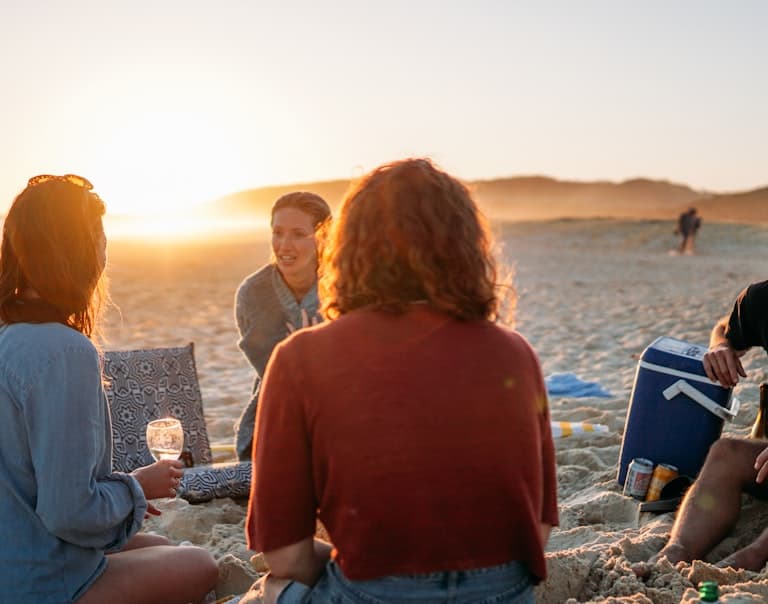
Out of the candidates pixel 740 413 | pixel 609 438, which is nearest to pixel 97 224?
pixel 609 438

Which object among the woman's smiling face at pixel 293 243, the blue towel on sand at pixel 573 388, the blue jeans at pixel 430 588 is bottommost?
the blue towel on sand at pixel 573 388

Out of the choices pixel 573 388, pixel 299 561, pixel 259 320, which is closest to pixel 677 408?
pixel 259 320

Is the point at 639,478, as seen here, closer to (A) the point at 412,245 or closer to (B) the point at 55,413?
(A) the point at 412,245

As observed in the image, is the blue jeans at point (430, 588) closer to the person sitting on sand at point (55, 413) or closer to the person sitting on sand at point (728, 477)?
the person sitting on sand at point (55, 413)

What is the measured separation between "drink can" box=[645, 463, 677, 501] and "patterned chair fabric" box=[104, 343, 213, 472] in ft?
7.83

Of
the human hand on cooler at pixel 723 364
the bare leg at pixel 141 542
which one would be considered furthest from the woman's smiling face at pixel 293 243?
the human hand on cooler at pixel 723 364

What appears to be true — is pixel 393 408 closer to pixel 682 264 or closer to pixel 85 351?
pixel 85 351

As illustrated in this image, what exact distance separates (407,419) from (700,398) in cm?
268

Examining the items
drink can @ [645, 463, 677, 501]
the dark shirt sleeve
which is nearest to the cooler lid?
the dark shirt sleeve

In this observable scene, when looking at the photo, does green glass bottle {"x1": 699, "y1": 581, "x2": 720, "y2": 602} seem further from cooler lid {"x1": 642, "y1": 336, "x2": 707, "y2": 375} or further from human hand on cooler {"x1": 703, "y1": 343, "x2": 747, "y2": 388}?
cooler lid {"x1": 642, "y1": 336, "x2": 707, "y2": 375}

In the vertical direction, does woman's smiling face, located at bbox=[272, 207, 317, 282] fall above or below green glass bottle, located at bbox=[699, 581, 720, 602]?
above

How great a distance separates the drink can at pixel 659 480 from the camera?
3.86 m

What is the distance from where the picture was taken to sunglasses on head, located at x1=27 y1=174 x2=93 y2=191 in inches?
92.6

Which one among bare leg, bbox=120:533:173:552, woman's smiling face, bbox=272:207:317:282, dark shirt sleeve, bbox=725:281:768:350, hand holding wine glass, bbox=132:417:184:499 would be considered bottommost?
bare leg, bbox=120:533:173:552
